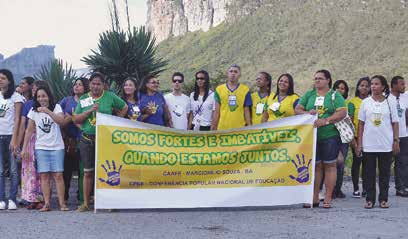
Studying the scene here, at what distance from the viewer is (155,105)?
886cm

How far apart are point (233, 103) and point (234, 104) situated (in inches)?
0.8

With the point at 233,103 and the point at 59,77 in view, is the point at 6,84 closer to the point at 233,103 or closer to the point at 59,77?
the point at 233,103

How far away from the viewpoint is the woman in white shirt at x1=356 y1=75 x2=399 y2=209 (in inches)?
333

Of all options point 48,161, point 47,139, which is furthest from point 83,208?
point 47,139

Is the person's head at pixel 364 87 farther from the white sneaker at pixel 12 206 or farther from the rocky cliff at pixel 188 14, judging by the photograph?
the rocky cliff at pixel 188 14

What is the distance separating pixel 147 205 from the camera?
26.6 ft

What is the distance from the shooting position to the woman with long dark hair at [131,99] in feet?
28.5

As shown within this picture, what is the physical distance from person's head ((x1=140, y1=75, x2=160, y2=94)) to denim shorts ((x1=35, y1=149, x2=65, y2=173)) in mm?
1507

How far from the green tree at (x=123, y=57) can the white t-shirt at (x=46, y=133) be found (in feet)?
18.0

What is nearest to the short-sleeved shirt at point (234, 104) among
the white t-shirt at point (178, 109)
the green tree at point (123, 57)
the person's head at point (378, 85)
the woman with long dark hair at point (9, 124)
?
the white t-shirt at point (178, 109)

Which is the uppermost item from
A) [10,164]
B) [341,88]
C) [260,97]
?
[341,88]

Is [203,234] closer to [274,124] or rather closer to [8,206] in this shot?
[274,124]

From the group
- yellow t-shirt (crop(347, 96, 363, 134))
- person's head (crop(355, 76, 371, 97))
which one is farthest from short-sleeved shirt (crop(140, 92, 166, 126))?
person's head (crop(355, 76, 371, 97))

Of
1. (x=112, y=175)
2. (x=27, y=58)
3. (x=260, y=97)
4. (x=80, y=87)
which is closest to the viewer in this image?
(x=112, y=175)
